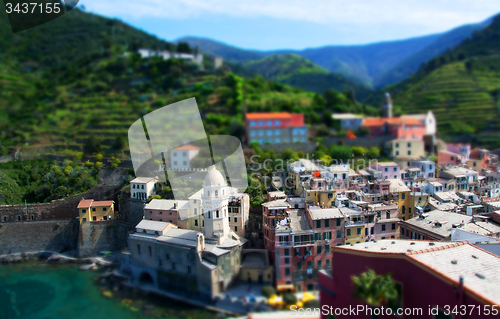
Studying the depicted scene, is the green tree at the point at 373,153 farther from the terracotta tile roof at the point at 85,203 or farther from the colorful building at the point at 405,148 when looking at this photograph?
the terracotta tile roof at the point at 85,203

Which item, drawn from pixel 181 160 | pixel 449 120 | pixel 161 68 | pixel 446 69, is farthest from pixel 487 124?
pixel 161 68

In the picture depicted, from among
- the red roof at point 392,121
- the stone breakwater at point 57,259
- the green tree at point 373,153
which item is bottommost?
the stone breakwater at point 57,259

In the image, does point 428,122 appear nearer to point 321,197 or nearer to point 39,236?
point 321,197

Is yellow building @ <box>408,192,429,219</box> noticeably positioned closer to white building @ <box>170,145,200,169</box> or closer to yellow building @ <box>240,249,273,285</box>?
yellow building @ <box>240,249,273,285</box>

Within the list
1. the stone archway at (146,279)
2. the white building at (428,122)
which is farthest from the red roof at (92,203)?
the white building at (428,122)

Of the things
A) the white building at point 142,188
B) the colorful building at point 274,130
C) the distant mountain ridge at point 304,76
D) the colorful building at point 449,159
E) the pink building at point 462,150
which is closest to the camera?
the white building at point 142,188

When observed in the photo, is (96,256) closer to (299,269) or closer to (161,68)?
(299,269)

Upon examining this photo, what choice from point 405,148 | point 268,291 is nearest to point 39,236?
point 268,291
